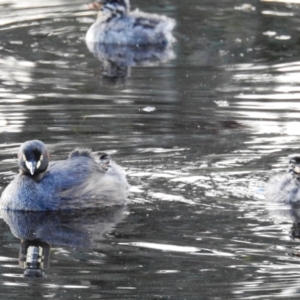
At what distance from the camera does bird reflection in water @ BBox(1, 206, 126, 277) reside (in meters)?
9.46

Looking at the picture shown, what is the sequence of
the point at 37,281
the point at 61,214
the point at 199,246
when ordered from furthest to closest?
1. the point at 61,214
2. the point at 199,246
3. the point at 37,281

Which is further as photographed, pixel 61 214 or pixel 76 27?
pixel 76 27

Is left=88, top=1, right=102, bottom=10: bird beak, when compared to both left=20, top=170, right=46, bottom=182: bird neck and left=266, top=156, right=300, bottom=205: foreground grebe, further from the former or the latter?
left=266, top=156, right=300, bottom=205: foreground grebe

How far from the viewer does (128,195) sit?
11.1 metres

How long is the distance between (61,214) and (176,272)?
7.19ft

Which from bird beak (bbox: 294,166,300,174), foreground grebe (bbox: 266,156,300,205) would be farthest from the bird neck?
bird beak (bbox: 294,166,300,174)

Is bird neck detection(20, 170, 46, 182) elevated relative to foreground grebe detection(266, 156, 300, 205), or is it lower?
elevated

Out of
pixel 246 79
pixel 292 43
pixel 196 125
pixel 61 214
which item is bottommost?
pixel 61 214

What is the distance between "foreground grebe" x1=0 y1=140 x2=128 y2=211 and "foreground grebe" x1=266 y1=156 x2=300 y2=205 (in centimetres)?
135

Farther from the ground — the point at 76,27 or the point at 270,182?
the point at 76,27

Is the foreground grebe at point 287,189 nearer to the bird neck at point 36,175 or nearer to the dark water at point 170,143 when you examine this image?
the dark water at point 170,143

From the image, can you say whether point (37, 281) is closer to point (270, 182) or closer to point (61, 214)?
point (61, 214)

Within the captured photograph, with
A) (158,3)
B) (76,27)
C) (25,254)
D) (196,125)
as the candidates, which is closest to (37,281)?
(25,254)

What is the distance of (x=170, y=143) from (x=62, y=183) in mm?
1704
